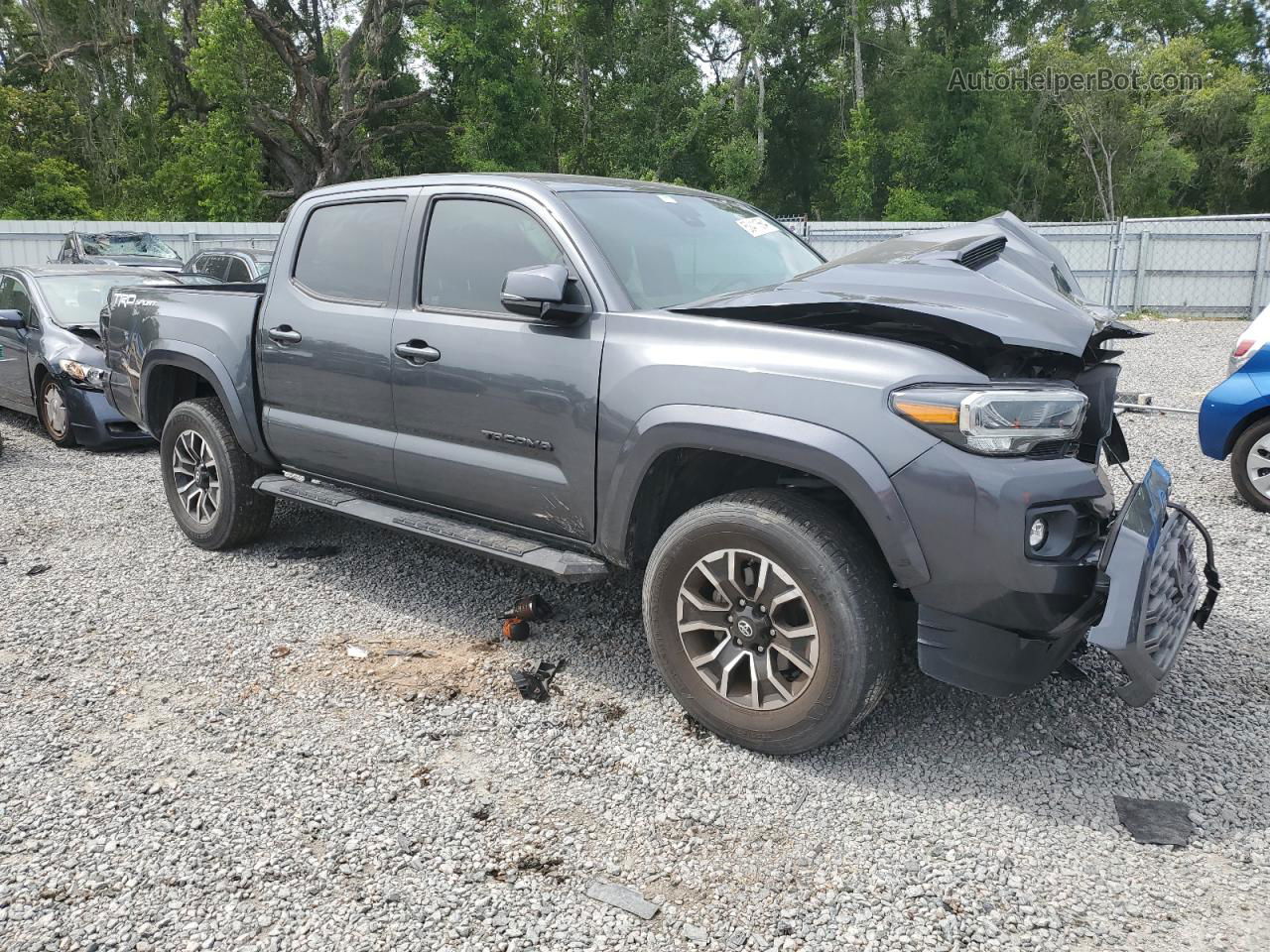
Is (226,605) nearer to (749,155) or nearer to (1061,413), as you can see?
(1061,413)

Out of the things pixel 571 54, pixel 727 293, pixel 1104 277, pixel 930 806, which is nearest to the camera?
pixel 930 806

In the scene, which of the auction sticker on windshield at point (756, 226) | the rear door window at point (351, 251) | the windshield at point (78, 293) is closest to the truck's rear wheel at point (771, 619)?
the auction sticker on windshield at point (756, 226)

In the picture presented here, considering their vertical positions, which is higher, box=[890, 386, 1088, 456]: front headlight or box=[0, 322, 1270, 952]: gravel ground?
box=[890, 386, 1088, 456]: front headlight

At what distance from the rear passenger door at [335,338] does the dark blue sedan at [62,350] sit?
4104 millimetres

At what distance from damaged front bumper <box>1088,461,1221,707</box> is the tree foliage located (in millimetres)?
34421

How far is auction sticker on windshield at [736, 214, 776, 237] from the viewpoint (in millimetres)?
4581

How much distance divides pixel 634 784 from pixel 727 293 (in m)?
1.94

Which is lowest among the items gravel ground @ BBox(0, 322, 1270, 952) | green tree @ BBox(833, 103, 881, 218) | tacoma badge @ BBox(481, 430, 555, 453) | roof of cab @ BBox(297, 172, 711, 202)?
gravel ground @ BBox(0, 322, 1270, 952)

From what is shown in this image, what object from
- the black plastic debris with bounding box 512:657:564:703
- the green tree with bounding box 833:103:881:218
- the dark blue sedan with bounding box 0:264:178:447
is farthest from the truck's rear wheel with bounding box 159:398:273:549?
the green tree with bounding box 833:103:881:218

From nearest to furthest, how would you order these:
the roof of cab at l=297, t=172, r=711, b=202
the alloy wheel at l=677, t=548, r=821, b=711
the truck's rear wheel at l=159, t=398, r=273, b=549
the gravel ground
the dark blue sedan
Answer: the gravel ground < the alloy wheel at l=677, t=548, r=821, b=711 < the roof of cab at l=297, t=172, r=711, b=202 < the truck's rear wheel at l=159, t=398, r=273, b=549 < the dark blue sedan

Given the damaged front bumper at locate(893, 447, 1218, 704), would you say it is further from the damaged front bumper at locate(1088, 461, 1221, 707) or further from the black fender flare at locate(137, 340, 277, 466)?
the black fender flare at locate(137, 340, 277, 466)

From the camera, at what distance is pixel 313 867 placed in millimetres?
2773

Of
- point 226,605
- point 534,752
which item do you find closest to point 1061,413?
point 534,752

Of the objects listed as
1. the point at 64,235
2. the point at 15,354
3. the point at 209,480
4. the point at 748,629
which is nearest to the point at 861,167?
the point at 64,235
